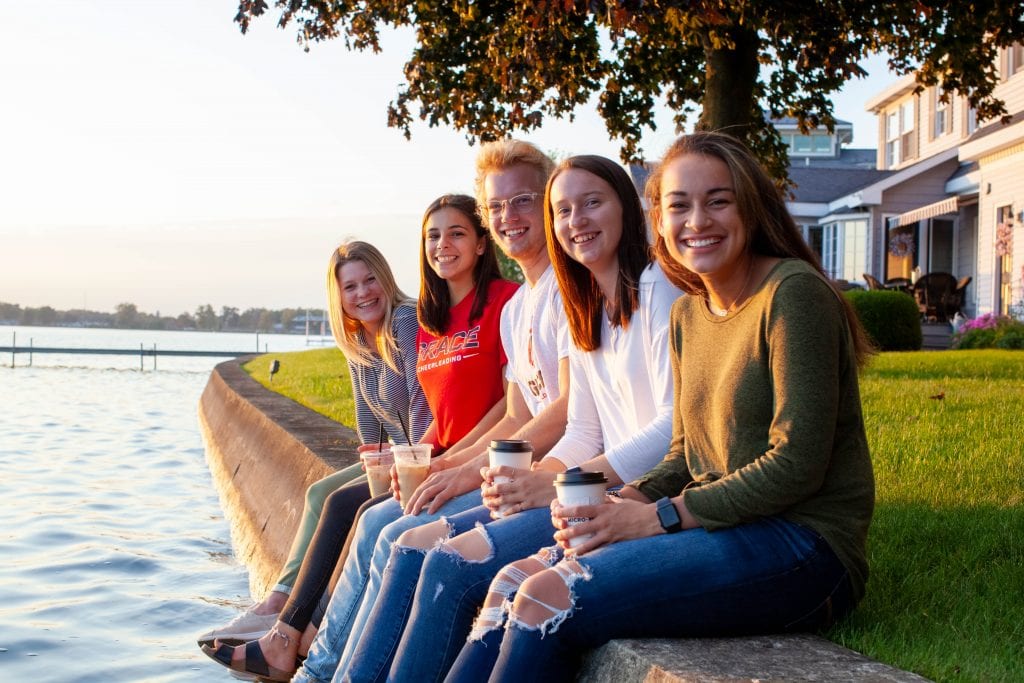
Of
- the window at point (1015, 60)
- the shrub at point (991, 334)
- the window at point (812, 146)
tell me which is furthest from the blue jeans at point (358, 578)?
the window at point (812, 146)

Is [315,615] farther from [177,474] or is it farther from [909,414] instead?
[177,474]

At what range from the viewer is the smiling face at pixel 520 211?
4.61 meters

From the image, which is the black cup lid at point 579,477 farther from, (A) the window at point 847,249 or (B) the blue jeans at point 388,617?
(A) the window at point 847,249

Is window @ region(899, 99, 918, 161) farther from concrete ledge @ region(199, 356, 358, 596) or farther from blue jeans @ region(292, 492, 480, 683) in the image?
blue jeans @ region(292, 492, 480, 683)

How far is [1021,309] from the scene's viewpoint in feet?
60.9

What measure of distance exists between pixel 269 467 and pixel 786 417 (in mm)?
7682

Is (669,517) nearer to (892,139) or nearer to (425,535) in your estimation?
(425,535)

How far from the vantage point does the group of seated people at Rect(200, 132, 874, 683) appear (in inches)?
111

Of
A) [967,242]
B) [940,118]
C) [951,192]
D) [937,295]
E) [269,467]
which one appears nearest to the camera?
[269,467]

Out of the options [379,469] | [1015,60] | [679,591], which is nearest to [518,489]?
[679,591]

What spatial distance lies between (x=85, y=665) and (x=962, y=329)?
1537cm

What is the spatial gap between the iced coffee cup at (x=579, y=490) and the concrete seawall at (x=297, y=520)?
0.32 meters

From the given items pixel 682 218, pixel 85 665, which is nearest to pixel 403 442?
pixel 85 665

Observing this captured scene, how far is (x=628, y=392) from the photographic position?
12.5 feet
